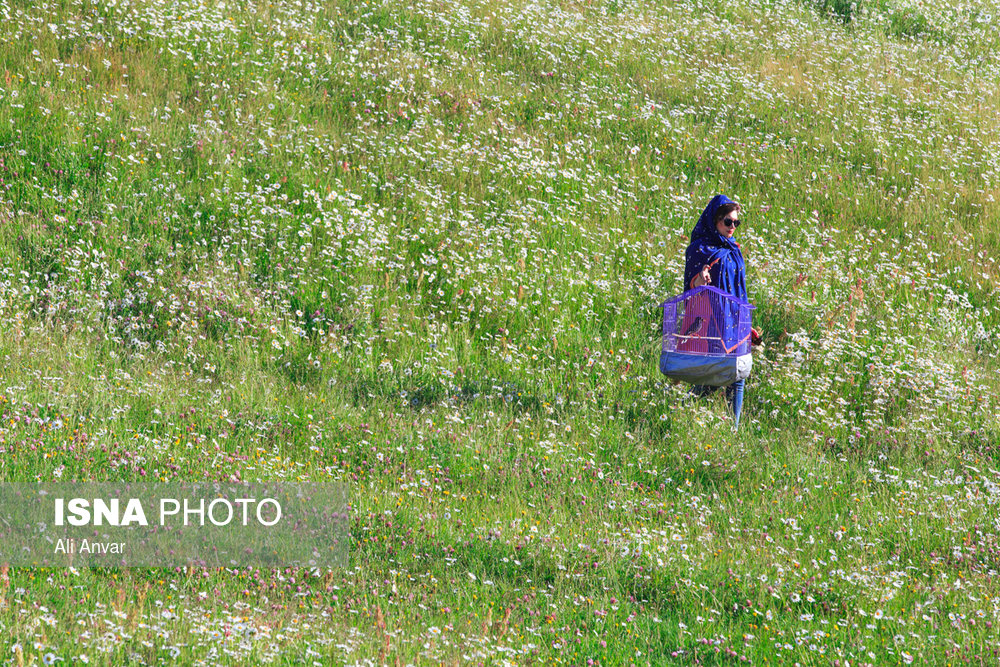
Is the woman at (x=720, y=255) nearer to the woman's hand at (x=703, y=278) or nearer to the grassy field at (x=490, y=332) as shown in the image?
the woman's hand at (x=703, y=278)

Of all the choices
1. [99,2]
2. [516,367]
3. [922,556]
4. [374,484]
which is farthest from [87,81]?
[922,556]

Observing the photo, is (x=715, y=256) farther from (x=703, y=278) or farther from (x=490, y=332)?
(x=490, y=332)

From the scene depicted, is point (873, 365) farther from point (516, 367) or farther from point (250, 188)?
point (250, 188)

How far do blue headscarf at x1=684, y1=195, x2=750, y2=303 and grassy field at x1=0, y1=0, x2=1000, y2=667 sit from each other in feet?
3.64

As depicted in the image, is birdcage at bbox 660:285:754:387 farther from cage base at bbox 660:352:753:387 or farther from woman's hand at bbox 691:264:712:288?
woman's hand at bbox 691:264:712:288

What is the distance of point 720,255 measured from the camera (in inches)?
359

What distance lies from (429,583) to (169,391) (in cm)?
303

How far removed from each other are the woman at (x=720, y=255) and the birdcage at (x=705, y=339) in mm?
253

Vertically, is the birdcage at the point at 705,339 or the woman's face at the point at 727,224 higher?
Answer: the woman's face at the point at 727,224

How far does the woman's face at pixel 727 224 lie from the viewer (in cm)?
905

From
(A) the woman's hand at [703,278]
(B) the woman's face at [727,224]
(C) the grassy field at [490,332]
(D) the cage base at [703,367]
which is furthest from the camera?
(B) the woman's face at [727,224]

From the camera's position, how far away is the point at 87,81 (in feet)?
40.1

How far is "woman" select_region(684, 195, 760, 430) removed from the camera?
9070mm

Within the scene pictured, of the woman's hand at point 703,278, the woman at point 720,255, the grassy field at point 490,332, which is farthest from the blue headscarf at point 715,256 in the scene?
the grassy field at point 490,332
